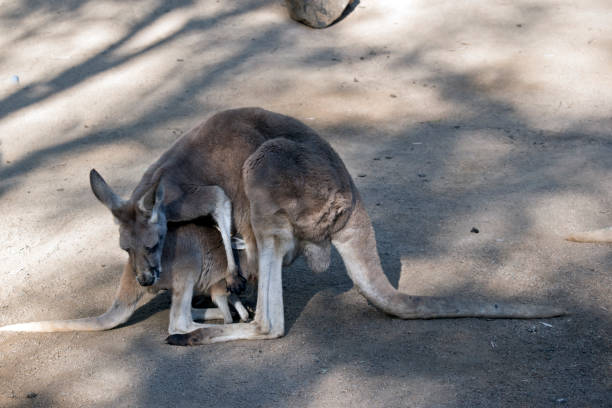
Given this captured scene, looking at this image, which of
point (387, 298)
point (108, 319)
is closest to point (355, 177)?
point (387, 298)

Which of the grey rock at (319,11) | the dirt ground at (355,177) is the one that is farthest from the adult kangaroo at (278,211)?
the grey rock at (319,11)

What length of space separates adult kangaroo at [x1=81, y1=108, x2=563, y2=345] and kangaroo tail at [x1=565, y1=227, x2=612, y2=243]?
91 centimetres

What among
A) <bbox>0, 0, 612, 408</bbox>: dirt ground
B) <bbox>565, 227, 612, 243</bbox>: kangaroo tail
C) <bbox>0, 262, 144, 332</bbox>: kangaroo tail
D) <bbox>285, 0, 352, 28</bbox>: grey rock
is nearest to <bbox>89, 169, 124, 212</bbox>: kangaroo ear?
<bbox>0, 262, 144, 332</bbox>: kangaroo tail

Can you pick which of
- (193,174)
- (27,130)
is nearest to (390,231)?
(193,174)

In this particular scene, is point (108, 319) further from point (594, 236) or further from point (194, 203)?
point (594, 236)

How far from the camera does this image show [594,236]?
14.1 feet

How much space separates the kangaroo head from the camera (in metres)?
3.43

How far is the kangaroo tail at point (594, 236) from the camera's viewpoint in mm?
4277

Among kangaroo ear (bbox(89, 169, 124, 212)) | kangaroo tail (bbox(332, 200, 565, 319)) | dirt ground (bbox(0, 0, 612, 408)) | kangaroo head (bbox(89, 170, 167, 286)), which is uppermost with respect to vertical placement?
kangaroo ear (bbox(89, 169, 124, 212))

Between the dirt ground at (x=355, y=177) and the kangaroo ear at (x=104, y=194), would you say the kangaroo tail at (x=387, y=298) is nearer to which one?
the dirt ground at (x=355, y=177)

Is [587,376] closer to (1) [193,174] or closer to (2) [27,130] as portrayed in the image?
(1) [193,174]

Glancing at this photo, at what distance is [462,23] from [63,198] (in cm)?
549

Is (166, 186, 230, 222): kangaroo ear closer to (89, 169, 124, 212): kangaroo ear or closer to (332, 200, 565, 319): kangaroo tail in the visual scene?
(89, 169, 124, 212): kangaroo ear

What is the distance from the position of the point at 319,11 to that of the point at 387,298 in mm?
5969
